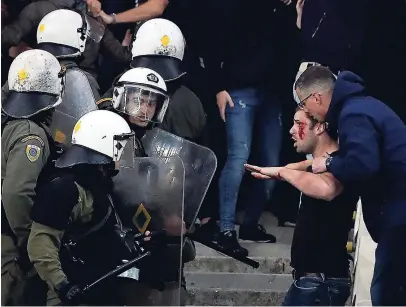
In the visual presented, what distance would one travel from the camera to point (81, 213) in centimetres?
654

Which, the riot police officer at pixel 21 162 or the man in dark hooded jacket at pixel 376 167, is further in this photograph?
the riot police officer at pixel 21 162

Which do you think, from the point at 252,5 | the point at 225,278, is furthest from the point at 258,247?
the point at 252,5

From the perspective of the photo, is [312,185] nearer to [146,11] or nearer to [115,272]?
[115,272]

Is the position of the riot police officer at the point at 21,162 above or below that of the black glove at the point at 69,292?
above

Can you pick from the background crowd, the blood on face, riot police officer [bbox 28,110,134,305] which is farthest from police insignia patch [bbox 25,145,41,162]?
the background crowd

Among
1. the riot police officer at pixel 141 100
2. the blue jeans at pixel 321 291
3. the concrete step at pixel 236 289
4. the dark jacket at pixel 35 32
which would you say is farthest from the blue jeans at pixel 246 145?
the blue jeans at pixel 321 291

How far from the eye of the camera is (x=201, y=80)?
28.0ft

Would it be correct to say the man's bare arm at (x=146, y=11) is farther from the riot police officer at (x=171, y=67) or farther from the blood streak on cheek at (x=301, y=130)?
the blood streak on cheek at (x=301, y=130)

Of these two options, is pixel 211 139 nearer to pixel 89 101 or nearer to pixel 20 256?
pixel 89 101

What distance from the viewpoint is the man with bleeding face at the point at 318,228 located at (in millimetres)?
6304

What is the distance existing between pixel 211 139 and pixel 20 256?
86.1 inches

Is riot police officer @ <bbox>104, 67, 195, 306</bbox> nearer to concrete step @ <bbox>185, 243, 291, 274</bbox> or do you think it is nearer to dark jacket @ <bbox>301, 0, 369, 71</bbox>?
concrete step @ <bbox>185, 243, 291, 274</bbox>

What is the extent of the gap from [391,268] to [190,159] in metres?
1.37

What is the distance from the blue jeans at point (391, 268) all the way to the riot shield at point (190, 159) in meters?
1.11
